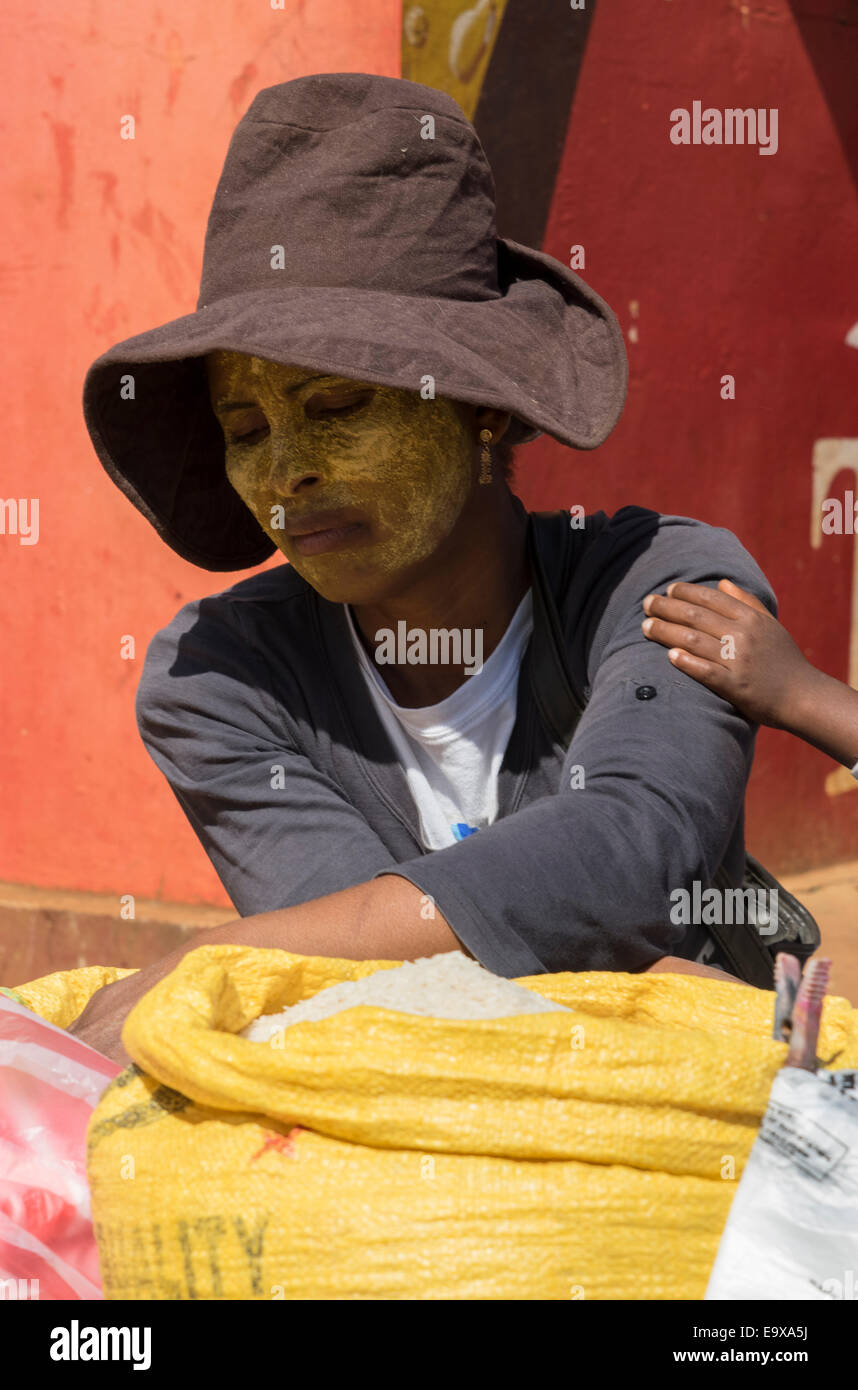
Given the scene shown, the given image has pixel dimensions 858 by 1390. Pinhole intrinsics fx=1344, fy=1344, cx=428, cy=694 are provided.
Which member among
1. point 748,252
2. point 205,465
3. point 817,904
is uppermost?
point 748,252

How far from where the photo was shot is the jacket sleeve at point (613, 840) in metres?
1.49

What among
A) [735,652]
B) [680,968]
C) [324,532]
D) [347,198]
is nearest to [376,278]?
[347,198]

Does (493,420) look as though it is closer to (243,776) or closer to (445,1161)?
(243,776)

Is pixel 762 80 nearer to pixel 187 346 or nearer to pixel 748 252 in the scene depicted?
pixel 748 252

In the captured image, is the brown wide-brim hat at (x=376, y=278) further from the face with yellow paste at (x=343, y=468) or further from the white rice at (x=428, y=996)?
the white rice at (x=428, y=996)

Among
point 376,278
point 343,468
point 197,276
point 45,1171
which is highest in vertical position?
point 197,276

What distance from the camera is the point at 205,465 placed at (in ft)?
7.39

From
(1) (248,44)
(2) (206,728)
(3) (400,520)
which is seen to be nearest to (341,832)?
(2) (206,728)

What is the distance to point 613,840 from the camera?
1568mm

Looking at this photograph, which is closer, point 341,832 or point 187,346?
point 187,346

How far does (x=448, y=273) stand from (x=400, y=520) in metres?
0.34

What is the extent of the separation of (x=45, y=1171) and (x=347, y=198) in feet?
4.10

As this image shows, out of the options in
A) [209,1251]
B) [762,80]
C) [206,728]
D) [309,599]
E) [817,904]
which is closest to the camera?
[209,1251]

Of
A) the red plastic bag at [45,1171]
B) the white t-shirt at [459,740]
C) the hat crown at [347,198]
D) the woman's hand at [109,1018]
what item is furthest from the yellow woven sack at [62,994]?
the hat crown at [347,198]
